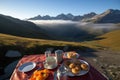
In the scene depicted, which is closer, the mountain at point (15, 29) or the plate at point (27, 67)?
the plate at point (27, 67)

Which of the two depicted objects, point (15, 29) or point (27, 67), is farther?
point (15, 29)

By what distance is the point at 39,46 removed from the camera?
2448cm

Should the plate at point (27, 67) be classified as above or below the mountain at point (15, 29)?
above

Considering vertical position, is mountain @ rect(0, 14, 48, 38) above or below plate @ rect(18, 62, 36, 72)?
below

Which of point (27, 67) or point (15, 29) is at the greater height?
point (27, 67)

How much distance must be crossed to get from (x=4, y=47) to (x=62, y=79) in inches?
604

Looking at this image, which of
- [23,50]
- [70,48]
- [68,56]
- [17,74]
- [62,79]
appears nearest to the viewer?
[62,79]

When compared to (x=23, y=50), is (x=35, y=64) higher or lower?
higher

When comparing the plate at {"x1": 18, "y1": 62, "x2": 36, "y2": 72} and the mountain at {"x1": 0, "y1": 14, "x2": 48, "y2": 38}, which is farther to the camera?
the mountain at {"x1": 0, "y1": 14, "x2": 48, "y2": 38}

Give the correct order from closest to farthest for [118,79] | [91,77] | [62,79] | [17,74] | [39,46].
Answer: [62,79], [91,77], [17,74], [118,79], [39,46]

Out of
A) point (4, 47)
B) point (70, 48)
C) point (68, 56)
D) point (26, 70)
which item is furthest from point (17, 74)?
point (70, 48)

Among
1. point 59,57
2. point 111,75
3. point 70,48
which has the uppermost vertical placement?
point 59,57

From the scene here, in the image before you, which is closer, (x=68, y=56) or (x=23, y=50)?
(x=68, y=56)

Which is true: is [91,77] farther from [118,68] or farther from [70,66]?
[118,68]
